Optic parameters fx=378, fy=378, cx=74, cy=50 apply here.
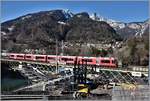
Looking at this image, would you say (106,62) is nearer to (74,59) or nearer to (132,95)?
(74,59)

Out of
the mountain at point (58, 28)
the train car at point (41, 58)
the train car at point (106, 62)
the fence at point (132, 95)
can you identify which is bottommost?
the fence at point (132, 95)

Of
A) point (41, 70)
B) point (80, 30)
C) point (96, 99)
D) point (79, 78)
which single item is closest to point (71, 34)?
point (80, 30)

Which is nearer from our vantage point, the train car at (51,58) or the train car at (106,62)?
the train car at (106,62)

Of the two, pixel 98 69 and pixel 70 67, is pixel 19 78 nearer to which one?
pixel 70 67

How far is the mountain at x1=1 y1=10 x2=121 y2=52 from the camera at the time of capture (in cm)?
6506

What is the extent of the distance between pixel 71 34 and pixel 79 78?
50320mm

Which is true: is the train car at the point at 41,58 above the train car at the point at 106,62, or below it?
above

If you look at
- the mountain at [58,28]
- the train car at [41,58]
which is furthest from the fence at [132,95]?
the mountain at [58,28]

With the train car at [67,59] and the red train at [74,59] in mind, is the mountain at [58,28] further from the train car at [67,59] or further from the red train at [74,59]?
the train car at [67,59]

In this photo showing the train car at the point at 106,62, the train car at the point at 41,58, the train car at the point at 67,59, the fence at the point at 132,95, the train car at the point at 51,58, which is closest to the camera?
the fence at the point at 132,95

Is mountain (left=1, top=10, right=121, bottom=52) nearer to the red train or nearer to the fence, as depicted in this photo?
the red train

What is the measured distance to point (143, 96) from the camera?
7.11 metres

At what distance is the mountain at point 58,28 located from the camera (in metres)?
65.1

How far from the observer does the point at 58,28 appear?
7450 centimetres
